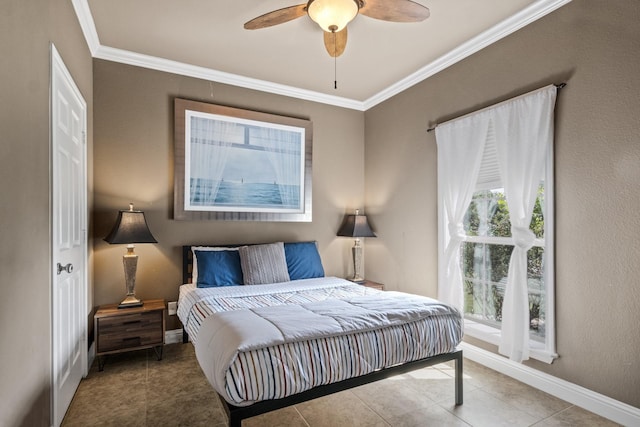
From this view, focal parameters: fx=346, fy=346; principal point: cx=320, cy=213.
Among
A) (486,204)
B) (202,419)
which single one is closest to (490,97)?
(486,204)

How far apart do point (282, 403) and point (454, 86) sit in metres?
3.05

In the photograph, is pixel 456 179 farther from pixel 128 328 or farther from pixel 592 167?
pixel 128 328

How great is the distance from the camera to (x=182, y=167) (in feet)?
11.6

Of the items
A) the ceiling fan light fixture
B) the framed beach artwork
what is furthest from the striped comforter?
the ceiling fan light fixture

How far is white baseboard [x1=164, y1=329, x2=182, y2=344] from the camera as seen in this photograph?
346cm

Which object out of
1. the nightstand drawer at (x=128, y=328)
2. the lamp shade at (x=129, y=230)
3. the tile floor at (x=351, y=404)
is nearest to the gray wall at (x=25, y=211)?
the tile floor at (x=351, y=404)

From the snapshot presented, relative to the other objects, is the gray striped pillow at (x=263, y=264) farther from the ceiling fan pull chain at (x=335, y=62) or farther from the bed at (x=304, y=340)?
the ceiling fan pull chain at (x=335, y=62)

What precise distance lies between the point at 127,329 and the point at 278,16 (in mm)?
2698

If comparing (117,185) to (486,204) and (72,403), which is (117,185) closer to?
(72,403)

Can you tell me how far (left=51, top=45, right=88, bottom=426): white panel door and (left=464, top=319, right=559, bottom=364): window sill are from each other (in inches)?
122

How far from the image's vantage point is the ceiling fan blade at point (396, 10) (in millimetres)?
2078

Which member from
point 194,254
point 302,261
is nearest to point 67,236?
point 194,254

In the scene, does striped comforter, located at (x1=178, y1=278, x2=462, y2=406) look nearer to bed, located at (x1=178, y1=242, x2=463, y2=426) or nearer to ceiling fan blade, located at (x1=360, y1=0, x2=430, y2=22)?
bed, located at (x1=178, y1=242, x2=463, y2=426)

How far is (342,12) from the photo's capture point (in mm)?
2092
